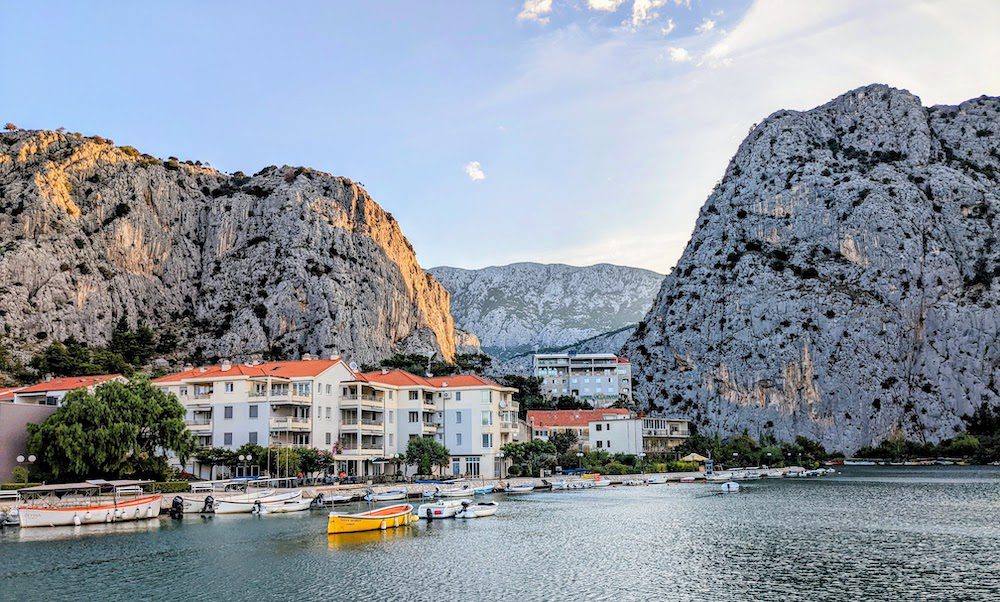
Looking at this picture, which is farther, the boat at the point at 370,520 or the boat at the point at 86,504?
the boat at the point at 86,504

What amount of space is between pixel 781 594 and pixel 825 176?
17886cm

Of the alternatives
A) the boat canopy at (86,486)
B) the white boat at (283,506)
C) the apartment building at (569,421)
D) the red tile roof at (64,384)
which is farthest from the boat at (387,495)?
the apartment building at (569,421)

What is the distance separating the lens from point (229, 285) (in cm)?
16800

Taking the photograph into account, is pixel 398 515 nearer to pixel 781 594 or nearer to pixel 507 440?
pixel 781 594

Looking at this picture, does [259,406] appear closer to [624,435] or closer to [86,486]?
[86,486]

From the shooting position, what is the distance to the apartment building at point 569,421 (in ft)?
429

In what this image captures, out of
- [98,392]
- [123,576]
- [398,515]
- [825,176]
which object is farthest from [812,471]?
[123,576]

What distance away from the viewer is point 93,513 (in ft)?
169

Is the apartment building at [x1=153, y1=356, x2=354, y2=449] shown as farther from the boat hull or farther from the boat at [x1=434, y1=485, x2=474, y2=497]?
the boat hull

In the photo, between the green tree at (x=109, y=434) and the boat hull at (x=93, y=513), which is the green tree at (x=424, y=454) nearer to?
the green tree at (x=109, y=434)

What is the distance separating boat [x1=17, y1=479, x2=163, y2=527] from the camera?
49250 mm

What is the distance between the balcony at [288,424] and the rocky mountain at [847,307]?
117248mm

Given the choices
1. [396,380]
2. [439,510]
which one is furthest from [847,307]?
[439,510]

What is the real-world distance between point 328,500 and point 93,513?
1814 cm
